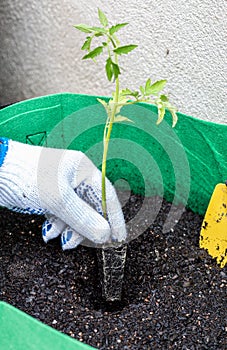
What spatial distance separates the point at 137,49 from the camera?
1.33 m

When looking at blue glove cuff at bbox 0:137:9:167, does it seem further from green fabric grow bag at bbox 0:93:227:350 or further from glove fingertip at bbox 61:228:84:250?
glove fingertip at bbox 61:228:84:250

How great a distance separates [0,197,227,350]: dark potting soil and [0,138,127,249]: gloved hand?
0.09 meters

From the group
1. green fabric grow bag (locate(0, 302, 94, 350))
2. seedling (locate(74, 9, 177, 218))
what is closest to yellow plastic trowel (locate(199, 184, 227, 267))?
seedling (locate(74, 9, 177, 218))

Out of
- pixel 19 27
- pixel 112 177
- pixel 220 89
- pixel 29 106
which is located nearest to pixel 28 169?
pixel 29 106

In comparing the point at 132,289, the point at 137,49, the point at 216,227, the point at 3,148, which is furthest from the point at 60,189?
the point at 137,49

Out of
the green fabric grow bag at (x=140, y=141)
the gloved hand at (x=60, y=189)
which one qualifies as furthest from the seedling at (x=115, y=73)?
the green fabric grow bag at (x=140, y=141)

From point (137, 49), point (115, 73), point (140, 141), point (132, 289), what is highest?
point (115, 73)

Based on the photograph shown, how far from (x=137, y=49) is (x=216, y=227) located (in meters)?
0.49

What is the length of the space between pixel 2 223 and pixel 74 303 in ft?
0.98

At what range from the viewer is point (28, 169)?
1054 mm

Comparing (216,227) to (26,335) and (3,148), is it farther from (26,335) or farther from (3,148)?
(26,335)

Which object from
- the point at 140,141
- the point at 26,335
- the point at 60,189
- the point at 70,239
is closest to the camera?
the point at 26,335

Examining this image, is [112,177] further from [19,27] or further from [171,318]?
[19,27]

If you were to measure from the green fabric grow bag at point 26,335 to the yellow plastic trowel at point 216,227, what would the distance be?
1.81 ft
